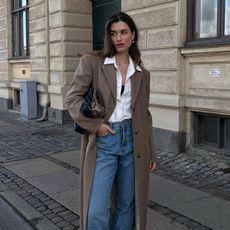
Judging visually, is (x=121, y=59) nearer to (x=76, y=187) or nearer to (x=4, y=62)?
(x=76, y=187)

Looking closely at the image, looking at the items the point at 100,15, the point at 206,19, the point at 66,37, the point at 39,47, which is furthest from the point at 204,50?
the point at 39,47

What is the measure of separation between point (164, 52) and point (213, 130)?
1.60 m

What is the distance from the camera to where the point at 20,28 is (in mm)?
14406

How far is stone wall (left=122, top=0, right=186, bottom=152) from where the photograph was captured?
24.6ft

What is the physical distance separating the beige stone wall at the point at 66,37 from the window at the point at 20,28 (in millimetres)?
2503

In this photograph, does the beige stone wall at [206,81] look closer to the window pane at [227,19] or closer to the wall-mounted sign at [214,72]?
the wall-mounted sign at [214,72]

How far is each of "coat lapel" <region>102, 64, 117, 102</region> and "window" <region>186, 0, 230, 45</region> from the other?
3.81 m

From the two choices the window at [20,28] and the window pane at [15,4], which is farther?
the window pane at [15,4]

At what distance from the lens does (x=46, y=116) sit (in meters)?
12.1

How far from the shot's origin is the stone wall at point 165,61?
7.50 m

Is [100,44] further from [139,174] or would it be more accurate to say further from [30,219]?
[139,174]

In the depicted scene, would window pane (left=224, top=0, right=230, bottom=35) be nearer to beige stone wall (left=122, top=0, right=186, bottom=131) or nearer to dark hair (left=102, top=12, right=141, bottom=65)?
beige stone wall (left=122, top=0, right=186, bottom=131)

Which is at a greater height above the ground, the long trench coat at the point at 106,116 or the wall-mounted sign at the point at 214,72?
the wall-mounted sign at the point at 214,72

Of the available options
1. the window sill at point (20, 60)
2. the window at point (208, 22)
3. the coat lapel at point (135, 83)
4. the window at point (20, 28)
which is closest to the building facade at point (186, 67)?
the window at point (208, 22)
